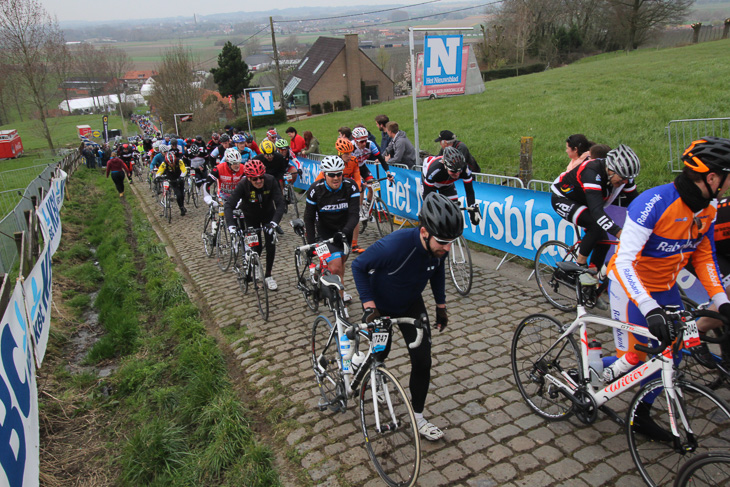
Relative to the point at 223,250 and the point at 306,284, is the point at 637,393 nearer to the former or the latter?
the point at 306,284

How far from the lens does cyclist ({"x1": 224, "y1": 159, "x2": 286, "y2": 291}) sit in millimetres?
7968

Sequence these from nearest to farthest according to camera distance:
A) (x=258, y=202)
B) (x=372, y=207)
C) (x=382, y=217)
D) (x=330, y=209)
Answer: (x=330, y=209) < (x=258, y=202) < (x=372, y=207) < (x=382, y=217)

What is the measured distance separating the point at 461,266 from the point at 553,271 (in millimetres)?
1452

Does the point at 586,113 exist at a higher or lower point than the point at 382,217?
higher

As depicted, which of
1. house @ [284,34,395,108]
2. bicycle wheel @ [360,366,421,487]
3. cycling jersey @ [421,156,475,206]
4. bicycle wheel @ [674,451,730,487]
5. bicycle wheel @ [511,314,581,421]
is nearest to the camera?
bicycle wheel @ [674,451,730,487]

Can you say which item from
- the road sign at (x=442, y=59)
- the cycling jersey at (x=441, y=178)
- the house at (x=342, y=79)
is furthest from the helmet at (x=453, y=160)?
the house at (x=342, y=79)

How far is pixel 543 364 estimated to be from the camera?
14.4ft

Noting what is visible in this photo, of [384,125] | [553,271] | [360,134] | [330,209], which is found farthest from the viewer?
[384,125]

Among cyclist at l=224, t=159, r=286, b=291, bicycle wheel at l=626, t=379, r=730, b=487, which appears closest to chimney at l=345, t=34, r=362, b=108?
cyclist at l=224, t=159, r=286, b=291

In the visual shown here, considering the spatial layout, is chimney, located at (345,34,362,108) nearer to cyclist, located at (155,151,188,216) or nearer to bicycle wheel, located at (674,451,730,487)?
cyclist, located at (155,151,188,216)

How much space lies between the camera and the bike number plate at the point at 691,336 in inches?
126

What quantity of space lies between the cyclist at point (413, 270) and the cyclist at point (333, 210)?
2.55 m

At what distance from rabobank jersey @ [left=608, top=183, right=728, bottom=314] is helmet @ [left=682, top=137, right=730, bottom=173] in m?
0.23

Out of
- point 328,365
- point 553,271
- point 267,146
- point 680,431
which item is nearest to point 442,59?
point 267,146
